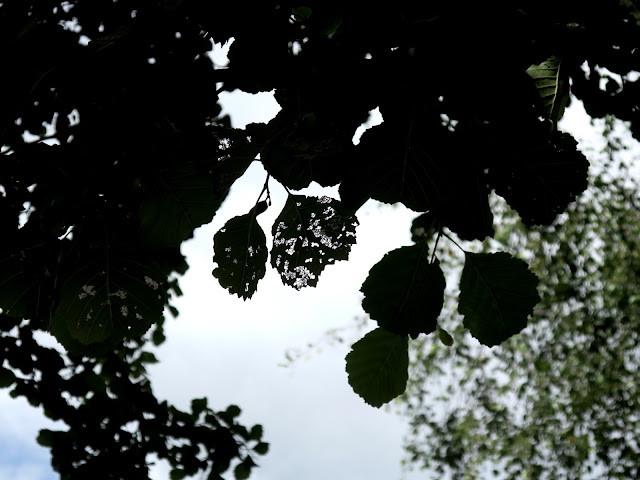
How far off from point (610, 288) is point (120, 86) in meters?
5.93

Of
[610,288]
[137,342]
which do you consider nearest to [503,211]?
[610,288]

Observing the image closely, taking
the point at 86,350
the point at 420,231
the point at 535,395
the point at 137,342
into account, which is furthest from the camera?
the point at 535,395

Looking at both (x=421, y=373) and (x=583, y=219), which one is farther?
(x=421, y=373)

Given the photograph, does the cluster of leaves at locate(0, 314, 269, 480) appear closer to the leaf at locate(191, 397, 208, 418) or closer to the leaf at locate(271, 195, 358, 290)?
the leaf at locate(191, 397, 208, 418)

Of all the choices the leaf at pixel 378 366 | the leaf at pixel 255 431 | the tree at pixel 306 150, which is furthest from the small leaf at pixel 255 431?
the leaf at pixel 378 366

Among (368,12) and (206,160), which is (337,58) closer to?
(368,12)

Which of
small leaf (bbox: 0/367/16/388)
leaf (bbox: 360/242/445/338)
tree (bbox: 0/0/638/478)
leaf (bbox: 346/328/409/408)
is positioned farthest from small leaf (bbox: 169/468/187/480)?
leaf (bbox: 360/242/445/338)

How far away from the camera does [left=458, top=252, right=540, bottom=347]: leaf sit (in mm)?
713

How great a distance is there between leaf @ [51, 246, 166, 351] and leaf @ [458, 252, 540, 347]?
0.42 m

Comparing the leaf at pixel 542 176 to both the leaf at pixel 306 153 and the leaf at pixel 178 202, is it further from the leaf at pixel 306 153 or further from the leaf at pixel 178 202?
the leaf at pixel 178 202

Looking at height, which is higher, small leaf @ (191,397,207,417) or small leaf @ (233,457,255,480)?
small leaf @ (191,397,207,417)

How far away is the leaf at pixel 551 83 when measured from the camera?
0.85m

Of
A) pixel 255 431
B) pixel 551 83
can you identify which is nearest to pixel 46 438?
pixel 255 431

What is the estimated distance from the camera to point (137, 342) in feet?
10.8
